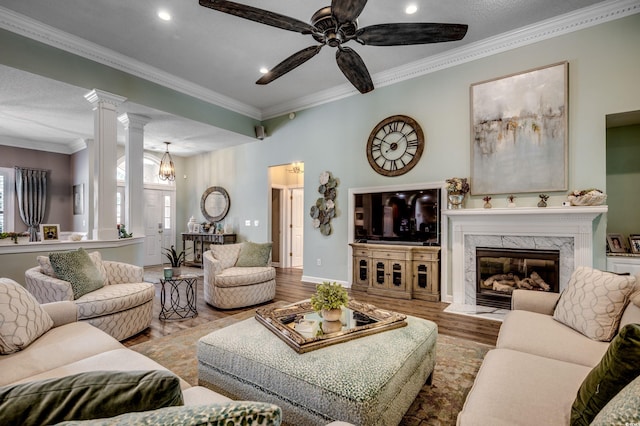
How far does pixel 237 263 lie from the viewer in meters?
4.44

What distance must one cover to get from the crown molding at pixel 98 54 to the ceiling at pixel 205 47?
0.01 meters

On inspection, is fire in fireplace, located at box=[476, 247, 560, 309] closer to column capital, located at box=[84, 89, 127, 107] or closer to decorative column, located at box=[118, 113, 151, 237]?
decorative column, located at box=[118, 113, 151, 237]

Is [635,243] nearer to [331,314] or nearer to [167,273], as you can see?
[331,314]

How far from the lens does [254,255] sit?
14.6 feet

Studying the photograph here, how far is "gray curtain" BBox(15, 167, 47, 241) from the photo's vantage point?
6.59 m

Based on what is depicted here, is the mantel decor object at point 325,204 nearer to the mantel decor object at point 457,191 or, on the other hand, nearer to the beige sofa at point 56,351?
the mantel decor object at point 457,191

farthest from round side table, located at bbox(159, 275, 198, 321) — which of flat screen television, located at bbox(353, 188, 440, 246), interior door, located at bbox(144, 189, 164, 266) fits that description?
interior door, located at bbox(144, 189, 164, 266)

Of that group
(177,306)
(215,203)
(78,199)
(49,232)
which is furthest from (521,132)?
(78,199)

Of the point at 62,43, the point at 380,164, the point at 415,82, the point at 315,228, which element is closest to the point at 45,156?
the point at 62,43

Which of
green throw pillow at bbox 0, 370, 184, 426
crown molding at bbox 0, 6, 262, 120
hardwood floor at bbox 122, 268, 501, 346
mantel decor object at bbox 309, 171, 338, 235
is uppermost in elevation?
crown molding at bbox 0, 6, 262, 120

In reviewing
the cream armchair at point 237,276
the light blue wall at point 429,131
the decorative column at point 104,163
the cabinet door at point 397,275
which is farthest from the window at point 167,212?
the cabinet door at point 397,275

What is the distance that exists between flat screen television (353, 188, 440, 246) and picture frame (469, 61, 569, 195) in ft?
2.08

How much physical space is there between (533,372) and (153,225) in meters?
8.18

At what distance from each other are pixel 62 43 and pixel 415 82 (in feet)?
15.4
